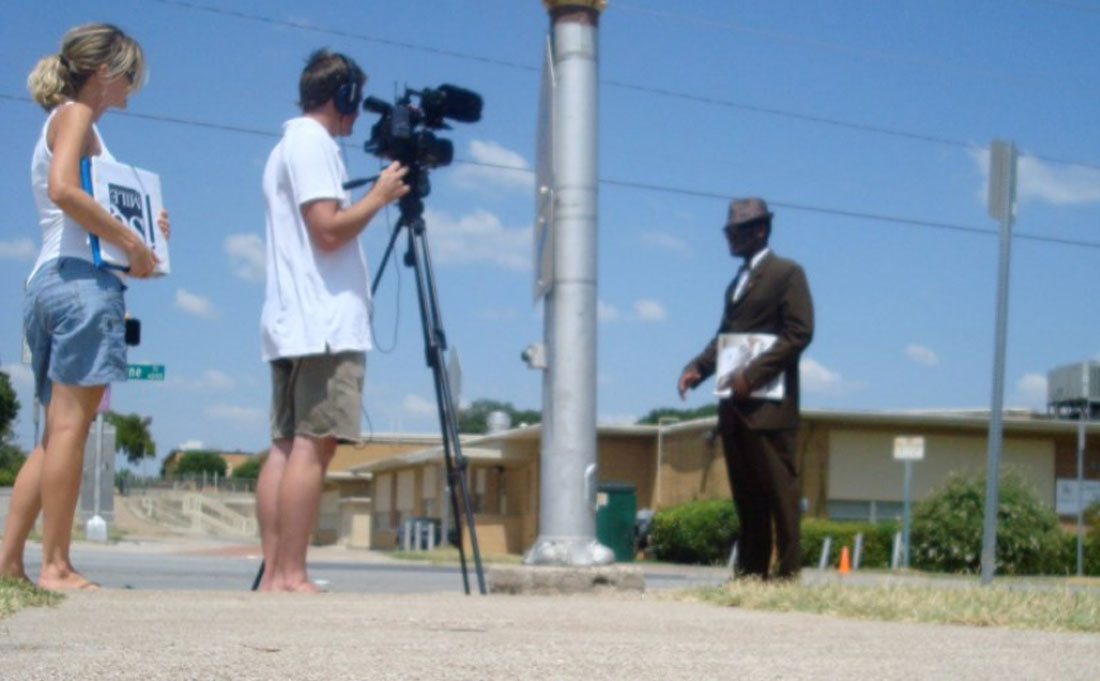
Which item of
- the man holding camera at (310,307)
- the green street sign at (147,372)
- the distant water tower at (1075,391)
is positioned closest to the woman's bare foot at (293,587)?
the man holding camera at (310,307)

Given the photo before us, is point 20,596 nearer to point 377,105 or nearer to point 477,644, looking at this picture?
point 477,644

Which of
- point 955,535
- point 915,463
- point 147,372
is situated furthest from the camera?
point 915,463

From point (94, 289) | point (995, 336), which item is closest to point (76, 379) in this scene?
point (94, 289)

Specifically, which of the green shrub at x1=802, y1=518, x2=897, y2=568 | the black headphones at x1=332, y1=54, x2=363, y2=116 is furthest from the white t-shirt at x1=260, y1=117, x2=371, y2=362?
the green shrub at x1=802, y1=518, x2=897, y2=568

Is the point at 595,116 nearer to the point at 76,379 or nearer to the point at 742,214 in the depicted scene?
the point at 742,214

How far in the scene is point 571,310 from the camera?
6695 millimetres

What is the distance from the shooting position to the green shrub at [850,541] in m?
29.2

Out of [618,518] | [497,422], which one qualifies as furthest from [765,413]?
[497,422]

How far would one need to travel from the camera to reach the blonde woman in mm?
5348

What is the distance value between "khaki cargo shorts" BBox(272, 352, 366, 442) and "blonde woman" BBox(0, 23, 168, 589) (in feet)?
2.19

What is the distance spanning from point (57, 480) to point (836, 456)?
96.7 ft

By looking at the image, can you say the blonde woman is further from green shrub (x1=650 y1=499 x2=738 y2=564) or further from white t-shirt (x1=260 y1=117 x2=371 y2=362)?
green shrub (x1=650 y1=499 x2=738 y2=564)

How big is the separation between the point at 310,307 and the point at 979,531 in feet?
74.4

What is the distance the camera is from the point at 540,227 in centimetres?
697
